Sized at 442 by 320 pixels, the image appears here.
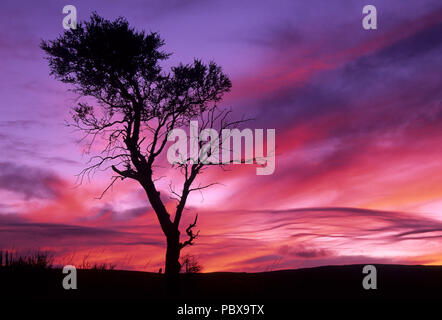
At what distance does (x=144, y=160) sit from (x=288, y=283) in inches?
390

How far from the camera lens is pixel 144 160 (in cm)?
2230

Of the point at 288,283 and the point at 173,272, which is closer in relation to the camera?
the point at 173,272

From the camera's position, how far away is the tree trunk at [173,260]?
21.5 m

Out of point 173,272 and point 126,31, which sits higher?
point 126,31

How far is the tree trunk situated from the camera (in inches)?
848

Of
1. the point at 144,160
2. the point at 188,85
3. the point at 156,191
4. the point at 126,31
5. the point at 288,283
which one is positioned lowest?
the point at 288,283

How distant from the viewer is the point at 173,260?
862 inches
